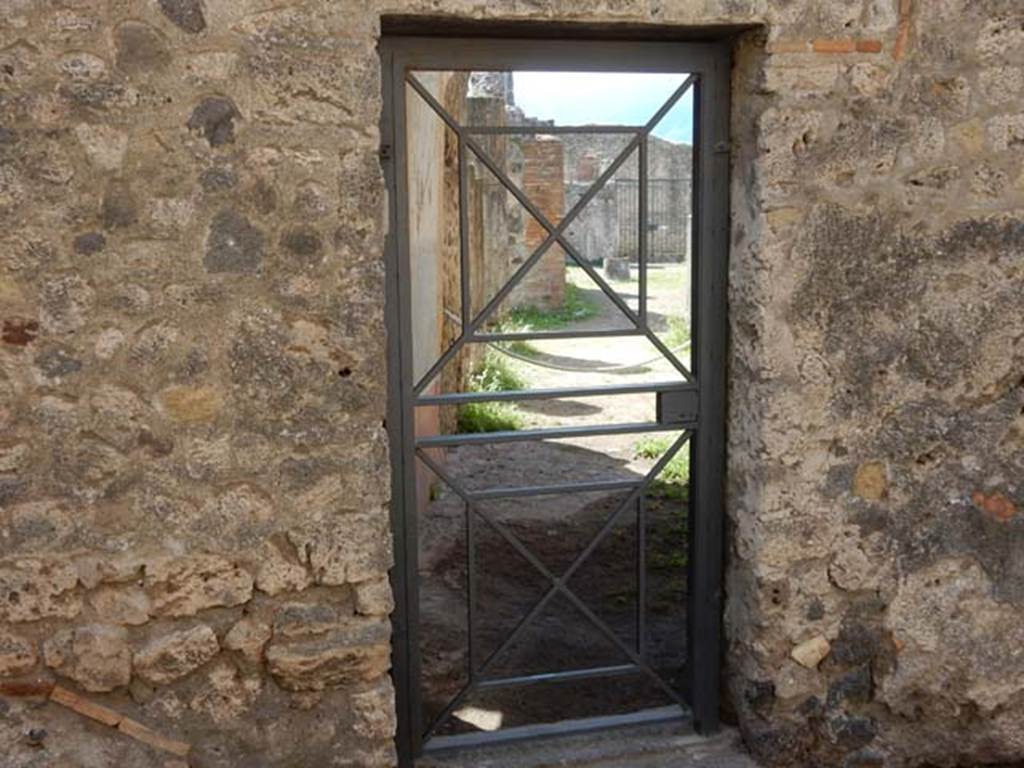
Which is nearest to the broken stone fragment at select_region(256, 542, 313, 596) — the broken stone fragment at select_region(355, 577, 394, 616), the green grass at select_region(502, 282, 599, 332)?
the broken stone fragment at select_region(355, 577, 394, 616)

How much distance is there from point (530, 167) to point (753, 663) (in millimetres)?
11821

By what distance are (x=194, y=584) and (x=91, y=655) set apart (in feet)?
1.04

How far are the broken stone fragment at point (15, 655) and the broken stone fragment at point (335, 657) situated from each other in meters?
0.61

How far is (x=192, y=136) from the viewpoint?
8.58 ft

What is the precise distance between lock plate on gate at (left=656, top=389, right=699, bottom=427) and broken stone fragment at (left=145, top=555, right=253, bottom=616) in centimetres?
135

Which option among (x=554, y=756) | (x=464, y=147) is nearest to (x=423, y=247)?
(x=464, y=147)

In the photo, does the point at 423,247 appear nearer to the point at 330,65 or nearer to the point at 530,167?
the point at 330,65

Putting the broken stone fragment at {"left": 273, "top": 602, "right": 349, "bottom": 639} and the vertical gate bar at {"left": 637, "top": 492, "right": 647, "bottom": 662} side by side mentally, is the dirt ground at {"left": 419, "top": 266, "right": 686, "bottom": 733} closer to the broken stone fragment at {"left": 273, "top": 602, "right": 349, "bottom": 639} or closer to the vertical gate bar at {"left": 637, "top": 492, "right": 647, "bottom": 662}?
the vertical gate bar at {"left": 637, "top": 492, "right": 647, "bottom": 662}

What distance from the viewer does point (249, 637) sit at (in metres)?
2.84

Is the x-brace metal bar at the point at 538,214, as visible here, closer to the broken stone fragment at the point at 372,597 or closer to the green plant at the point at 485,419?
the broken stone fragment at the point at 372,597

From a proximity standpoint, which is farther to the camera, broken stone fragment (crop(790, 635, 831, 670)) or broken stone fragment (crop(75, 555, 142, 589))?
broken stone fragment (crop(790, 635, 831, 670))

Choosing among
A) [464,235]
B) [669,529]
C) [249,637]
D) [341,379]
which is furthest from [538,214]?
[669,529]

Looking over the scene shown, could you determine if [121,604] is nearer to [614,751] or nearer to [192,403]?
[192,403]

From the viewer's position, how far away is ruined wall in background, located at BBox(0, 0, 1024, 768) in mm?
2609
